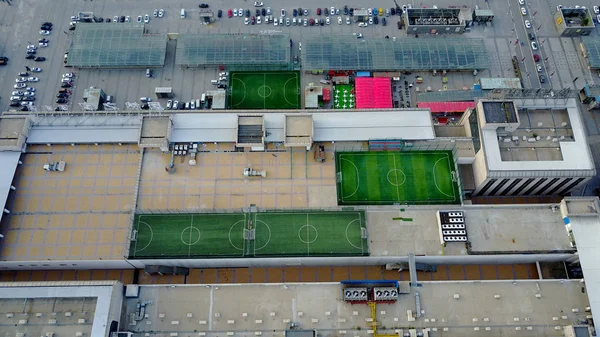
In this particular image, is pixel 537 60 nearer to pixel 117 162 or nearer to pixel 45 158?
pixel 117 162

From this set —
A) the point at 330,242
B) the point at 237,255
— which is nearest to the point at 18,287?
the point at 237,255

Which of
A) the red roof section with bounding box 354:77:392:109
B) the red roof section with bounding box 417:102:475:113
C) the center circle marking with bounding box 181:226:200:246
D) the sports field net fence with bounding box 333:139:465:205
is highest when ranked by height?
the red roof section with bounding box 354:77:392:109

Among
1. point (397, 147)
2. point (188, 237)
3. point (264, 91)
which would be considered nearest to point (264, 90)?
point (264, 91)

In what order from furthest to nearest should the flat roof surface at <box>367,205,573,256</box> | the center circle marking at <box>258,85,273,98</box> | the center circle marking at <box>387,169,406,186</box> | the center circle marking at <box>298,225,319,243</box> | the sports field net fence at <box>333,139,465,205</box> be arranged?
the center circle marking at <box>258,85,273,98</box> < the sports field net fence at <box>333,139,465,205</box> < the center circle marking at <box>387,169,406,186</box> < the center circle marking at <box>298,225,319,243</box> < the flat roof surface at <box>367,205,573,256</box>

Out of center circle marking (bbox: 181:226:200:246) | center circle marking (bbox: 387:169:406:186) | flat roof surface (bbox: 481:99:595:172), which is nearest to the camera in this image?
center circle marking (bbox: 181:226:200:246)

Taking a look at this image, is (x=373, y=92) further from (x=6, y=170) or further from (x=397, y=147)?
(x=6, y=170)

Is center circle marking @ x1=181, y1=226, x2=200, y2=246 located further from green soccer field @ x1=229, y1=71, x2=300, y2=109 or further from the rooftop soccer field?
green soccer field @ x1=229, y1=71, x2=300, y2=109

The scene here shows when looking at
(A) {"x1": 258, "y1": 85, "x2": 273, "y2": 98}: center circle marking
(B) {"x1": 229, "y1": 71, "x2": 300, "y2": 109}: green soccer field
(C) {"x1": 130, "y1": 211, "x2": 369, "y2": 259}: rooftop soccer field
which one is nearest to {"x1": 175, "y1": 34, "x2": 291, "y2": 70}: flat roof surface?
(B) {"x1": 229, "y1": 71, "x2": 300, "y2": 109}: green soccer field
